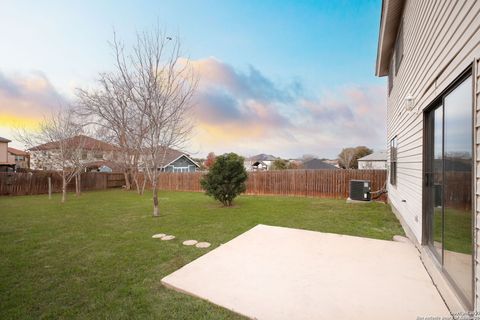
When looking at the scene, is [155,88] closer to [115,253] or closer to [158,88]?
[158,88]

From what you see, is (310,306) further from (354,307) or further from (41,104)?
(41,104)

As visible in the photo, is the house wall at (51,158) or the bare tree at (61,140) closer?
the bare tree at (61,140)

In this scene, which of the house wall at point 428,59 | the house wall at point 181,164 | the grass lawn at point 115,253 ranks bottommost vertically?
the grass lawn at point 115,253

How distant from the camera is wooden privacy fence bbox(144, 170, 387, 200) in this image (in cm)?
1000

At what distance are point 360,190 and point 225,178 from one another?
517cm

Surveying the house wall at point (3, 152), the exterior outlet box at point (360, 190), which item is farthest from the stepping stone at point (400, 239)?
the house wall at point (3, 152)

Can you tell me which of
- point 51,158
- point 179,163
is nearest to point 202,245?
point 51,158

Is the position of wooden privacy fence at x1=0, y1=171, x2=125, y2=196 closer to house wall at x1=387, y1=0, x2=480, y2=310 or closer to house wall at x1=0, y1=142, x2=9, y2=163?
house wall at x1=0, y1=142, x2=9, y2=163

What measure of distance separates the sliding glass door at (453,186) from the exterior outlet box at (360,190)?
6180mm

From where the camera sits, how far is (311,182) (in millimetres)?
11172

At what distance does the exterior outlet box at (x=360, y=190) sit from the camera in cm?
884

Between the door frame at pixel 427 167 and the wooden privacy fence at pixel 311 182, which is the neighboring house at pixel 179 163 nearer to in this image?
the wooden privacy fence at pixel 311 182

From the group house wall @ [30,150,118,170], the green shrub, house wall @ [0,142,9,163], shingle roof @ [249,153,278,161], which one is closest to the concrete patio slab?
the green shrub

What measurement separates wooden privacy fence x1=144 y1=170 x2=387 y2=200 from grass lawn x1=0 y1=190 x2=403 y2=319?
306 centimetres
